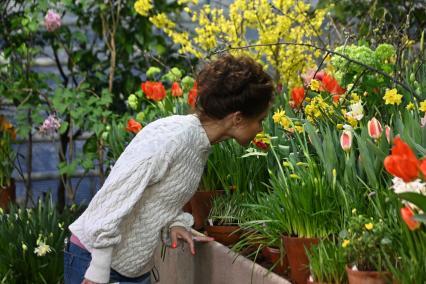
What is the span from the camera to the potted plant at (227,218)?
3604 millimetres

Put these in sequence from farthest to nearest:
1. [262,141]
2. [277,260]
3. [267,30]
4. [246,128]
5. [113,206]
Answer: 1. [267,30]
2. [262,141]
3. [277,260]
4. [246,128]
5. [113,206]

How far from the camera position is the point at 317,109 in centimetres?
353

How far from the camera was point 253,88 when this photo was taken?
306cm

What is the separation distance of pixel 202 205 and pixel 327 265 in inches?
50.7

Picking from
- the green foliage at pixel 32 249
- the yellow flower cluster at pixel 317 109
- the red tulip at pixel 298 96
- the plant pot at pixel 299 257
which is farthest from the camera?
the green foliage at pixel 32 249

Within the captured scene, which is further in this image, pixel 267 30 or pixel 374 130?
pixel 267 30

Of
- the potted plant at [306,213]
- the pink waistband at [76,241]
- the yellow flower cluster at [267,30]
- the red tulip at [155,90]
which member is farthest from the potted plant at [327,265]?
the yellow flower cluster at [267,30]

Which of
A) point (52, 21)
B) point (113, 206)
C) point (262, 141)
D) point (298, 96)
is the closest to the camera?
point (113, 206)

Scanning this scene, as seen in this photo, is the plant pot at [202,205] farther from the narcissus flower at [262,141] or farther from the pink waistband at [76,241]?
the pink waistband at [76,241]

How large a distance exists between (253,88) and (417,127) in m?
0.54

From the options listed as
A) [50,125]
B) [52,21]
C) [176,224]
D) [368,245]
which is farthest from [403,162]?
[52,21]

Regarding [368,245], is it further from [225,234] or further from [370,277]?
[225,234]

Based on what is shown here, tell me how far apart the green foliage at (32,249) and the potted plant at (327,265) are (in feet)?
6.61

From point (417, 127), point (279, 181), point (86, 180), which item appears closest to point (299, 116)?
point (279, 181)
